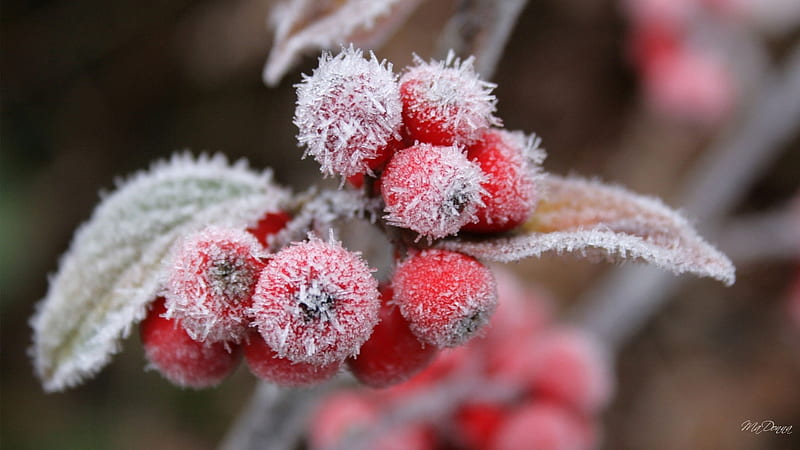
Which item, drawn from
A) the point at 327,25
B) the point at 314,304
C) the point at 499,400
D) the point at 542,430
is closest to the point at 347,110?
the point at 314,304

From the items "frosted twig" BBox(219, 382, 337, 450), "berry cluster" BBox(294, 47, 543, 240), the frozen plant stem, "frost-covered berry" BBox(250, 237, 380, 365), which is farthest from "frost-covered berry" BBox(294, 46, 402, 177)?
the frozen plant stem

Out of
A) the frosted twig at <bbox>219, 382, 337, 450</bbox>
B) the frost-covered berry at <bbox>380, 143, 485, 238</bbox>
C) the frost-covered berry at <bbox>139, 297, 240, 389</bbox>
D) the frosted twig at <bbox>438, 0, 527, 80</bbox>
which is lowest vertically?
the frost-covered berry at <bbox>139, 297, 240, 389</bbox>

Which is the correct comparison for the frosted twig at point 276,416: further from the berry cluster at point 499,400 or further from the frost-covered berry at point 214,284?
the frost-covered berry at point 214,284

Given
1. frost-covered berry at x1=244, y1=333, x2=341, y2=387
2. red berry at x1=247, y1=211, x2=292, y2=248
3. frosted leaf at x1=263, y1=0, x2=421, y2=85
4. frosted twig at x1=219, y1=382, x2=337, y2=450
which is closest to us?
frost-covered berry at x1=244, y1=333, x2=341, y2=387

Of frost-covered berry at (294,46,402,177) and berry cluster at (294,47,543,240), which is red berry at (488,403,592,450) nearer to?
berry cluster at (294,47,543,240)

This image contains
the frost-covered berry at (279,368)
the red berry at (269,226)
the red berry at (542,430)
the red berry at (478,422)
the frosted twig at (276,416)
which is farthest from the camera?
the red berry at (478,422)

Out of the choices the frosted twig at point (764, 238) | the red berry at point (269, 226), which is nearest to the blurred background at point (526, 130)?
the frosted twig at point (764, 238)

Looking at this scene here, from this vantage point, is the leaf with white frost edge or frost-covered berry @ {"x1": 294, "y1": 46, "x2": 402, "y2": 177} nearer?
frost-covered berry @ {"x1": 294, "y1": 46, "x2": 402, "y2": 177}
